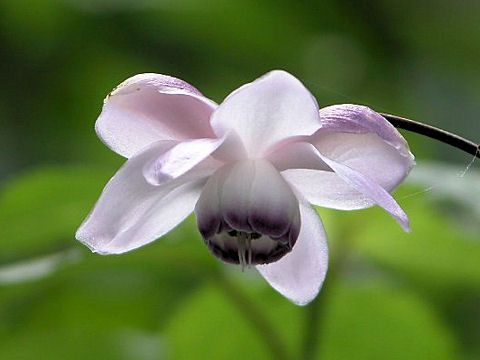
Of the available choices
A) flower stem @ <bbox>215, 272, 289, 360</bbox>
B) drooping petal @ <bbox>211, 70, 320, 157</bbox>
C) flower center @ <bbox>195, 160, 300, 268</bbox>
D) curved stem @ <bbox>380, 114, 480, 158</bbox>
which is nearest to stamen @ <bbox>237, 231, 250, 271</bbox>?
flower center @ <bbox>195, 160, 300, 268</bbox>

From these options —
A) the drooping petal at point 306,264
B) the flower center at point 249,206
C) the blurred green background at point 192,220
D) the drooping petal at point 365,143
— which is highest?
the drooping petal at point 365,143

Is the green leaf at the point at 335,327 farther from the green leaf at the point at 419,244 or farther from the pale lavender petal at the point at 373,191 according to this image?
the pale lavender petal at the point at 373,191

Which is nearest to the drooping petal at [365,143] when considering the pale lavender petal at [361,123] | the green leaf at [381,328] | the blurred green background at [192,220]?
the pale lavender petal at [361,123]

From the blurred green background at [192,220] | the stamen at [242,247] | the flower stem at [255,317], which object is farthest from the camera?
the blurred green background at [192,220]

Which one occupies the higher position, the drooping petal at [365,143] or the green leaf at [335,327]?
the drooping petal at [365,143]

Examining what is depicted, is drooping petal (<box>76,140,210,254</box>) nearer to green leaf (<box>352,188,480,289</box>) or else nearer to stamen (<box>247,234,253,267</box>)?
stamen (<box>247,234,253,267</box>)

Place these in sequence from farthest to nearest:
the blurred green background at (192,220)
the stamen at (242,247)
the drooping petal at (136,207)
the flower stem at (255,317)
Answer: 1. the blurred green background at (192,220)
2. the flower stem at (255,317)
3. the stamen at (242,247)
4. the drooping petal at (136,207)

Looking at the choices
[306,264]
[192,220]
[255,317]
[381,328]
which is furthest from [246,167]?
[381,328]

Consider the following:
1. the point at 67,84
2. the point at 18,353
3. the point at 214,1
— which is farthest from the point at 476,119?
the point at 18,353
